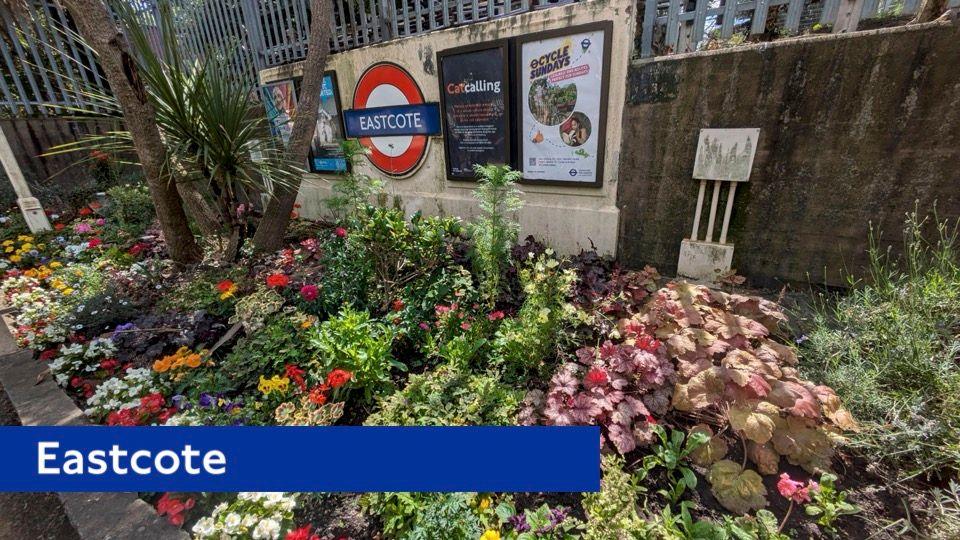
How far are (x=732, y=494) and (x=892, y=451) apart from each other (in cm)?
77

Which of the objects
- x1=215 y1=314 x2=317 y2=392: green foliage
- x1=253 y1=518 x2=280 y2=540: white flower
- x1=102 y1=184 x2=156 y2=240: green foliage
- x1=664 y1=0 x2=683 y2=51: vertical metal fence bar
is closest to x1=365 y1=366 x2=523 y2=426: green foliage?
x1=253 y1=518 x2=280 y2=540: white flower

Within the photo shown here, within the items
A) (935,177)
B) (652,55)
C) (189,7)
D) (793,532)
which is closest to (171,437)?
(793,532)

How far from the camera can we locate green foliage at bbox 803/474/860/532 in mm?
1437

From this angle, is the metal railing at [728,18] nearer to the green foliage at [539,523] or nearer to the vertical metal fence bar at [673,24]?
the vertical metal fence bar at [673,24]

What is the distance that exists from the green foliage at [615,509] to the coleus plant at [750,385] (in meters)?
0.52

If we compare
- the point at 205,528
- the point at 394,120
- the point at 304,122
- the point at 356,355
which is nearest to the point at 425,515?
the point at 205,528

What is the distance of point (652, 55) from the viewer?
314 cm

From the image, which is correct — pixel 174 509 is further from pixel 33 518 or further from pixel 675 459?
pixel 675 459

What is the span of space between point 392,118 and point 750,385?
440 cm

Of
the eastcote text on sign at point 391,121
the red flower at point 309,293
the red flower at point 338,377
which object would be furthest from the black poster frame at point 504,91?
the red flower at point 338,377

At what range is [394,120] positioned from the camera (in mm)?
4660

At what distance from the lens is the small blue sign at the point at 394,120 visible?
4.35 m

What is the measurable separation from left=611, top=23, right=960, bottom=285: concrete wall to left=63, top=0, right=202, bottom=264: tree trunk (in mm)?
4101

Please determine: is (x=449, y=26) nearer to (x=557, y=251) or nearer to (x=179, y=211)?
(x=557, y=251)
